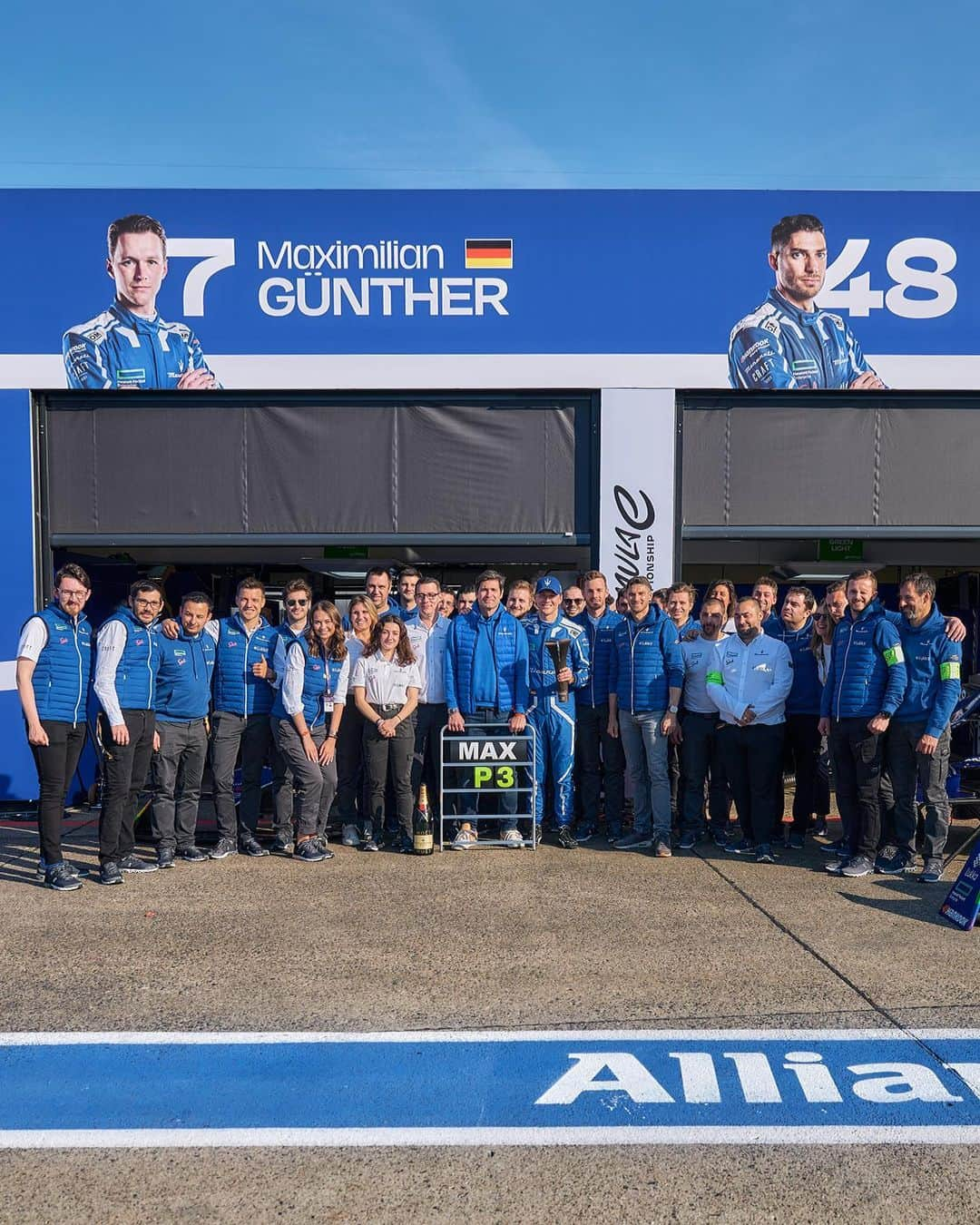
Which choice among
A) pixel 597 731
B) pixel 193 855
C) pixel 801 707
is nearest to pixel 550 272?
pixel 597 731

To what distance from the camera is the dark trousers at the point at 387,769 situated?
268 inches

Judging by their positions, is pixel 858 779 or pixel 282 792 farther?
pixel 282 792

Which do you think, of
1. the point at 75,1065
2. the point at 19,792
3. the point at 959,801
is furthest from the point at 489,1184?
the point at 19,792

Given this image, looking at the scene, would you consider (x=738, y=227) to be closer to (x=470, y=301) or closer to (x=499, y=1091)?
(x=470, y=301)

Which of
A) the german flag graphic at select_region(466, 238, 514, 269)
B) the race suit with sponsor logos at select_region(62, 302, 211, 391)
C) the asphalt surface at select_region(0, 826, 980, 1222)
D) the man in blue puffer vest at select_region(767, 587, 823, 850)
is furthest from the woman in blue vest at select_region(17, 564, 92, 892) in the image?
the man in blue puffer vest at select_region(767, 587, 823, 850)

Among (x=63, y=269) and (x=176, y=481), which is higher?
(x=63, y=269)

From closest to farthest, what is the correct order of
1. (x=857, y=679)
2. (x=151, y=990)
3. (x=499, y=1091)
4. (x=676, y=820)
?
(x=499, y=1091) < (x=151, y=990) < (x=857, y=679) < (x=676, y=820)

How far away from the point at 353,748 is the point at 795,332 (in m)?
5.50

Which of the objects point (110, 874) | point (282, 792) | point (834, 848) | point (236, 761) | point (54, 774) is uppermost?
point (54, 774)

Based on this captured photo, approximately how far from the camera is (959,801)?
666 cm

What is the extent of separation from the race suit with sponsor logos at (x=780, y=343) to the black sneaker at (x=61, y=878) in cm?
674

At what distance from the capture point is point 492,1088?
11.1 ft

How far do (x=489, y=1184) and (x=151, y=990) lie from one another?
6.89 feet

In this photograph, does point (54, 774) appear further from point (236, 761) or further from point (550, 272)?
point (550, 272)
